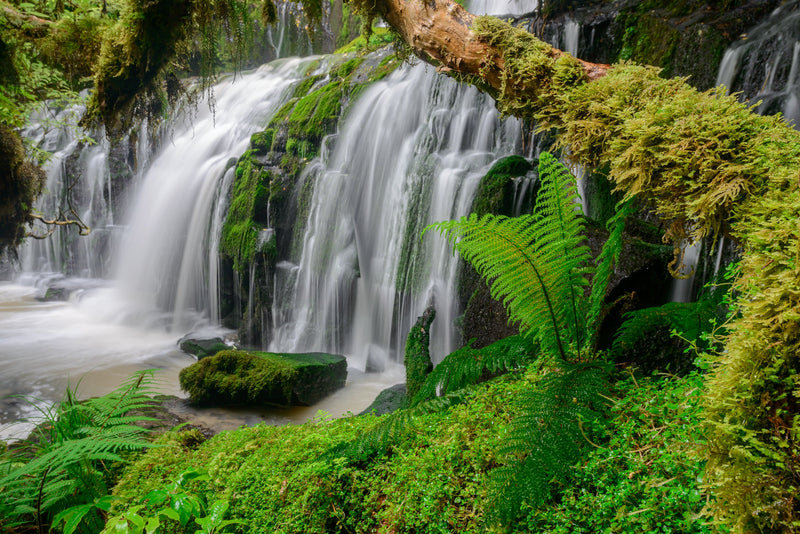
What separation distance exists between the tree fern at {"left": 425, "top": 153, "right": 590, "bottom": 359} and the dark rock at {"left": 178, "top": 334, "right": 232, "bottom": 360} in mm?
8683

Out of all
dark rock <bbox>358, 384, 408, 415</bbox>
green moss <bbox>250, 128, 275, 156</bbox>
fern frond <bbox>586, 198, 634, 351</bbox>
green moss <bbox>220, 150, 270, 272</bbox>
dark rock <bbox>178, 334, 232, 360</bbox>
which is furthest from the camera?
green moss <bbox>250, 128, 275, 156</bbox>

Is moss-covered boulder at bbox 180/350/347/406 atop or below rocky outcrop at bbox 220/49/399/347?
below

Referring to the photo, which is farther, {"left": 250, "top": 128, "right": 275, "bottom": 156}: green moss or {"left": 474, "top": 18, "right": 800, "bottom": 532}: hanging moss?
{"left": 250, "top": 128, "right": 275, "bottom": 156}: green moss

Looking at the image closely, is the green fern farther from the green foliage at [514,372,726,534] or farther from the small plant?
the small plant

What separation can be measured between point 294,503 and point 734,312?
5.85 feet

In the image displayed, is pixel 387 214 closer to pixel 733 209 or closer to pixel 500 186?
pixel 500 186

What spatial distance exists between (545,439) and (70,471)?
102 inches

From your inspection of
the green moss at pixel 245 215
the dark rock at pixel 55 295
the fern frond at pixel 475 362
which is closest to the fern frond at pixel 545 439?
the fern frond at pixel 475 362

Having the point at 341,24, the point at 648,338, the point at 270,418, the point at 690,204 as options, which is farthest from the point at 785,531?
the point at 341,24

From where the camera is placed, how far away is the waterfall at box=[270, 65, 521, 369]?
24.7 feet

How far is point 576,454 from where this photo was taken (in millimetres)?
1382

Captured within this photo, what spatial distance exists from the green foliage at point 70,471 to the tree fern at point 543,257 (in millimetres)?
1898

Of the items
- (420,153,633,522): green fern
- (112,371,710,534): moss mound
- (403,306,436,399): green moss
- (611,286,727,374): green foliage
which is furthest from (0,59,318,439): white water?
(611,286,727,374): green foliage

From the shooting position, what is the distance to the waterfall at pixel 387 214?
24.7 feet
